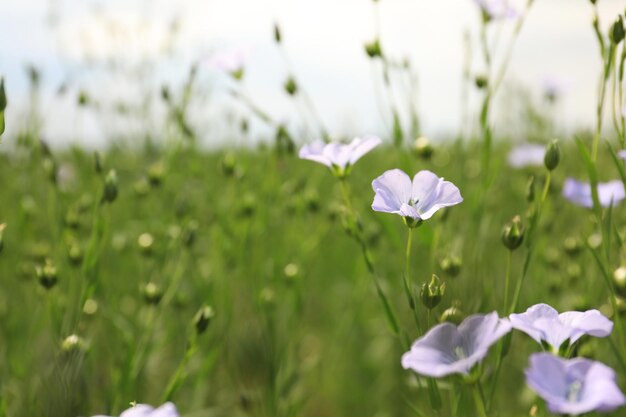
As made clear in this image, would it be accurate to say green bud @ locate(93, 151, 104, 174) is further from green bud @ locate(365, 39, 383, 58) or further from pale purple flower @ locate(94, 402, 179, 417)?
pale purple flower @ locate(94, 402, 179, 417)

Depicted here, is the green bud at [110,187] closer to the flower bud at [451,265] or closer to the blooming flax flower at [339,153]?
the blooming flax flower at [339,153]

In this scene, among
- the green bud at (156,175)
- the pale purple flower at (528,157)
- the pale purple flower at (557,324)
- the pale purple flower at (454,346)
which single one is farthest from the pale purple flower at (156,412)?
the pale purple flower at (528,157)

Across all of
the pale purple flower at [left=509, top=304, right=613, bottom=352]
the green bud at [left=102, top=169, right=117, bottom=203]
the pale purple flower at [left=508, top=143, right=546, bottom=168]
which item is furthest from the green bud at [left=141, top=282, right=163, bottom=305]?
the pale purple flower at [left=508, top=143, right=546, bottom=168]

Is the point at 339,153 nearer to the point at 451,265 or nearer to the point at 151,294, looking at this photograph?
the point at 451,265

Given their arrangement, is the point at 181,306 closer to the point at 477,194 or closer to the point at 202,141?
the point at 477,194

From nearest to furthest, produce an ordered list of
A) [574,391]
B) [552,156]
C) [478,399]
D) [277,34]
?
[574,391]
[478,399]
[552,156]
[277,34]

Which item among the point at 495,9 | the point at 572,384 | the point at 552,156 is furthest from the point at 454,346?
the point at 495,9
